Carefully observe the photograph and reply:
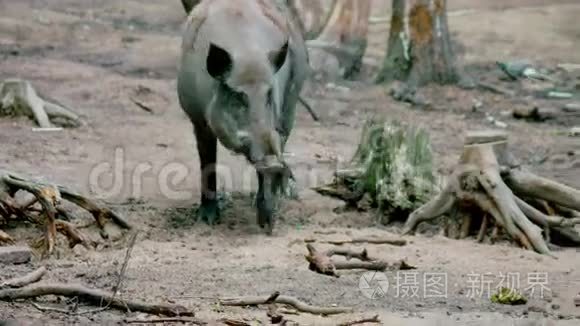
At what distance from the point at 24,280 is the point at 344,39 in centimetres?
1031

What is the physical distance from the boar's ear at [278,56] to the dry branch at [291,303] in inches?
92.8

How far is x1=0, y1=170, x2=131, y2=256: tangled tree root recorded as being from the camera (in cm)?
735

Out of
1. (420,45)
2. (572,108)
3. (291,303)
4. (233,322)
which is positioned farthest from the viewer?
(420,45)

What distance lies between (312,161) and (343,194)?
185cm

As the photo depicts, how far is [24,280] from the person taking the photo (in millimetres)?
6180

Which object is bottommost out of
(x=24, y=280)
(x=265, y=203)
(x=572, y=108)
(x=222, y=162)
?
(x=572, y=108)

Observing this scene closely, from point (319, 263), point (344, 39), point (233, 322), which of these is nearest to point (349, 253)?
point (319, 263)

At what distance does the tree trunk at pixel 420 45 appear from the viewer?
48.9ft

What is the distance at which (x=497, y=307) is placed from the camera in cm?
637

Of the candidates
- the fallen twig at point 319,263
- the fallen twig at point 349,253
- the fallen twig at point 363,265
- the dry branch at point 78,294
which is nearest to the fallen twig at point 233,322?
the dry branch at point 78,294

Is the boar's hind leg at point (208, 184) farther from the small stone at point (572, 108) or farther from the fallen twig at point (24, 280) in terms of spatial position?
the small stone at point (572, 108)

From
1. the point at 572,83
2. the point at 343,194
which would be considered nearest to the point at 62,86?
the point at 343,194

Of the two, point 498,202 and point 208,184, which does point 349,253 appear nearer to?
point 498,202

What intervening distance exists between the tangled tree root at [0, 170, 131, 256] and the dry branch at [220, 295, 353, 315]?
159 cm
